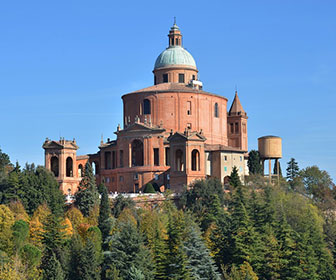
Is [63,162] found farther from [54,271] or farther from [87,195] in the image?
[54,271]

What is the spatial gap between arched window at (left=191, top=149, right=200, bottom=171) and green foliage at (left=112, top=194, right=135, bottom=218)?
9793mm

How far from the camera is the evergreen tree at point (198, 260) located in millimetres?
67625

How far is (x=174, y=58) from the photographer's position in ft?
347

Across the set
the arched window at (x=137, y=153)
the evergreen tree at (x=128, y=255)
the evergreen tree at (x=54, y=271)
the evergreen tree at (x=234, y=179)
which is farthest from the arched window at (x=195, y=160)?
the evergreen tree at (x=54, y=271)

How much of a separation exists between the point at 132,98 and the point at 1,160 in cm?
1818

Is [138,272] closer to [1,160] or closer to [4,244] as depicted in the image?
[4,244]

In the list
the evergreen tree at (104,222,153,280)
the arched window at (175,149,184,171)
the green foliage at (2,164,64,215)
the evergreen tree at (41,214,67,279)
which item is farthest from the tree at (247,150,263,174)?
the evergreen tree at (104,222,153,280)

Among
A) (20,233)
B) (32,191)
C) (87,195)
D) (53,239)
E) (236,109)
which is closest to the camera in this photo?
(20,233)

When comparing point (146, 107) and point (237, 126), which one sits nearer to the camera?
point (146, 107)

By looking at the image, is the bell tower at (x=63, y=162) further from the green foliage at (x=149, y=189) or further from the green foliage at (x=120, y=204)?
the green foliage at (x=120, y=204)

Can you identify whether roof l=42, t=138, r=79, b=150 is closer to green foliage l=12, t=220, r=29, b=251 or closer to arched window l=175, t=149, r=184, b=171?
arched window l=175, t=149, r=184, b=171

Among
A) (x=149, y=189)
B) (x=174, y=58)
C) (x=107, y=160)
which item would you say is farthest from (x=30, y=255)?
(x=174, y=58)

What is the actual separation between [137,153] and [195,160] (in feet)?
24.5

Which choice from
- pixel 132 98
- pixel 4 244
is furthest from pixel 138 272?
pixel 132 98
